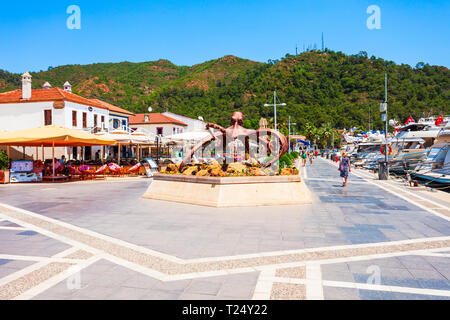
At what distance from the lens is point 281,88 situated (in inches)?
3939

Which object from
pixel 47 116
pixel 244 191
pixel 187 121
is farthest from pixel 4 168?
pixel 187 121

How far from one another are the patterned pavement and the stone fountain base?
0.52 meters

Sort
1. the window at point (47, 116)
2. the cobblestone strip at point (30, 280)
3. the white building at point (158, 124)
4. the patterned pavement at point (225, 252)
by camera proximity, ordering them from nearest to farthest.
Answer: the cobblestone strip at point (30, 280), the patterned pavement at point (225, 252), the window at point (47, 116), the white building at point (158, 124)

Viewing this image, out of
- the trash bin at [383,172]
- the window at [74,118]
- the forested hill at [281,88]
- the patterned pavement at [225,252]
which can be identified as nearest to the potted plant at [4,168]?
the patterned pavement at [225,252]

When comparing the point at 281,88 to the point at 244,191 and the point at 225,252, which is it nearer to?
the point at 244,191

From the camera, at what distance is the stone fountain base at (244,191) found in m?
9.86

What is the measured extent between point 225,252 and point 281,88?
325 feet

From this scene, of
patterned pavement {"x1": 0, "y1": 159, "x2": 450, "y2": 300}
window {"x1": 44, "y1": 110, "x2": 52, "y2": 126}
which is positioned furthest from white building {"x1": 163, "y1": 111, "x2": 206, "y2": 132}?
patterned pavement {"x1": 0, "y1": 159, "x2": 450, "y2": 300}

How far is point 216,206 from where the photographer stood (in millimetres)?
9680

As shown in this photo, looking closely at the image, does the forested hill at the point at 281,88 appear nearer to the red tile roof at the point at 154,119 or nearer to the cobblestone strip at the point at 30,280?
the red tile roof at the point at 154,119

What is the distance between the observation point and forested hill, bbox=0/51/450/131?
3204 inches

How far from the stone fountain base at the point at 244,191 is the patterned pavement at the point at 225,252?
520 millimetres
